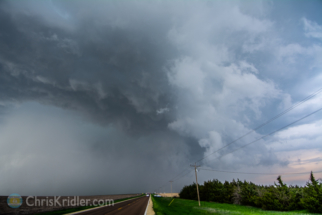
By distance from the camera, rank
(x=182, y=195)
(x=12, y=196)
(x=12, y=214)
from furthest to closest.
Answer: (x=182, y=195) → (x=12, y=196) → (x=12, y=214)

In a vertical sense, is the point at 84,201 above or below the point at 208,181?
above

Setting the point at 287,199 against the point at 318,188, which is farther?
the point at 287,199

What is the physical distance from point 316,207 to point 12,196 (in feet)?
181

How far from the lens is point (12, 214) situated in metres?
17.2

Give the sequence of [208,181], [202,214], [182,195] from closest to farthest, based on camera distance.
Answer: [202,214] → [208,181] → [182,195]

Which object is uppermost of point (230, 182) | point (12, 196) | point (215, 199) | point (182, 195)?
point (12, 196)

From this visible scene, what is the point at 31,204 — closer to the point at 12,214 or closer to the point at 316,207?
the point at 12,214

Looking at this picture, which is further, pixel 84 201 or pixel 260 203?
pixel 260 203

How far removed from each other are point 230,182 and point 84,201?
2842 inches

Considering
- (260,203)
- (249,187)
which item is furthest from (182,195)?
(260,203)

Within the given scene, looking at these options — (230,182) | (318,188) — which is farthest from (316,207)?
(230,182)

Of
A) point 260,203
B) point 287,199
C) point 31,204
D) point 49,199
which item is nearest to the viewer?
point 31,204

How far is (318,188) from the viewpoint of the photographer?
35.2 meters

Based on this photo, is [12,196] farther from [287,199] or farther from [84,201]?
[287,199]
